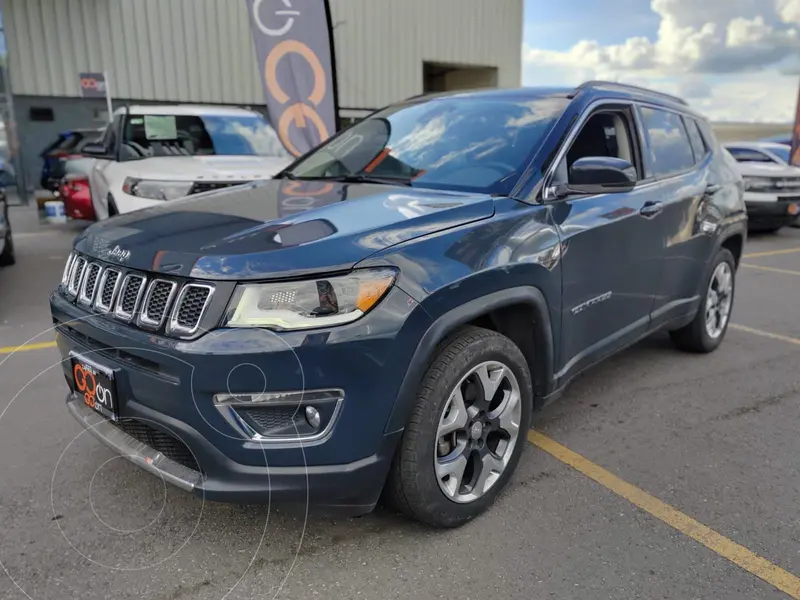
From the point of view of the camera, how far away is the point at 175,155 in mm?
7246

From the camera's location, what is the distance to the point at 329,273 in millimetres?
2180

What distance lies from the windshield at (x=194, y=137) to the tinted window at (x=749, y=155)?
9509mm

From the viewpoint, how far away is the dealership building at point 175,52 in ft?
53.4

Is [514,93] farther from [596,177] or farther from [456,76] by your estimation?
[456,76]

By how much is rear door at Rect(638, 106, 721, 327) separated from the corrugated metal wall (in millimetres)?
10372

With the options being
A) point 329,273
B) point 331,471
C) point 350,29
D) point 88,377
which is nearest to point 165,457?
point 88,377

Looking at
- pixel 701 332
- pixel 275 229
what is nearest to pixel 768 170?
pixel 701 332

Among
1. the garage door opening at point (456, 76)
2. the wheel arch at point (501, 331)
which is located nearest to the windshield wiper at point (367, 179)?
the wheel arch at point (501, 331)

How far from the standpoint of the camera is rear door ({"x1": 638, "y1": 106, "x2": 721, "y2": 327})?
3932mm

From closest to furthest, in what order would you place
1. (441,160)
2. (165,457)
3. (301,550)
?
(165,457)
(301,550)
(441,160)

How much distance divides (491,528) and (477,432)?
0.40 meters

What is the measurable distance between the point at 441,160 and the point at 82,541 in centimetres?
232

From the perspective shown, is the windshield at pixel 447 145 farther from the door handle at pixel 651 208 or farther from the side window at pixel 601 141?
the door handle at pixel 651 208

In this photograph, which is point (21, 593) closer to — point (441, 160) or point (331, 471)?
point (331, 471)
